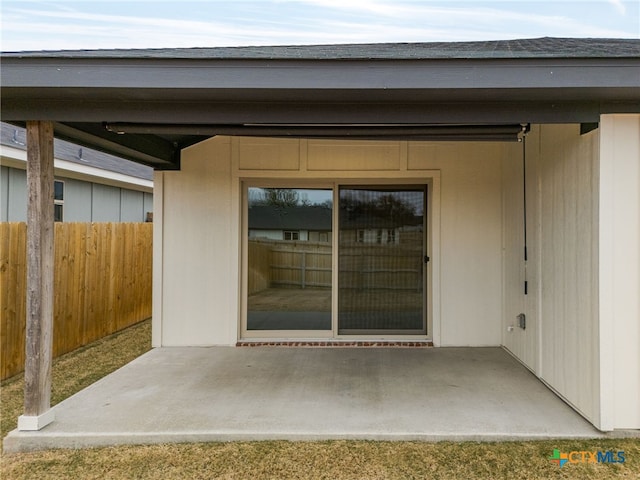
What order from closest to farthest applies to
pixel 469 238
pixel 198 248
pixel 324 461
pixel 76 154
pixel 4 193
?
pixel 324 461
pixel 469 238
pixel 198 248
pixel 4 193
pixel 76 154

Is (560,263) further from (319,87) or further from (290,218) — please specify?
(290,218)

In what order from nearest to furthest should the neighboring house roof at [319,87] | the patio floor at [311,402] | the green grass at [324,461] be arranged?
the green grass at [324,461] < the neighboring house roof at [319,87] < the patio floor at [311,402]

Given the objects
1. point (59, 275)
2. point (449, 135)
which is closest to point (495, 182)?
point (449, 135)

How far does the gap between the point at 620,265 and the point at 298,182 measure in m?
3.69

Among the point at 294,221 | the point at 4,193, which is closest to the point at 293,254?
the point at 294,221

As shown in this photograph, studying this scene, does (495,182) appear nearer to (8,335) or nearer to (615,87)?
(615,87)

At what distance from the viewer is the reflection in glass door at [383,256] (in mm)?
5445

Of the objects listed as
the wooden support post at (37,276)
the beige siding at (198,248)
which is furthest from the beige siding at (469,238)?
the wooden support post at (37,276)

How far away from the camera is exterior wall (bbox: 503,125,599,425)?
3.07 meters

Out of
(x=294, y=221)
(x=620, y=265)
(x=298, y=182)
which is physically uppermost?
(x=298, y=182)

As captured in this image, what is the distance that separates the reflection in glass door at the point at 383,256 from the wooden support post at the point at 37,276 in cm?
340

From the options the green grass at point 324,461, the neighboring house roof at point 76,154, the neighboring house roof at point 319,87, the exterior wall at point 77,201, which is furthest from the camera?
the exterior wall at point 77,201

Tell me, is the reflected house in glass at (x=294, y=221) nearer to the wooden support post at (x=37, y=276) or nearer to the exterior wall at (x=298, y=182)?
the exterior wall at (x=298, y=182)

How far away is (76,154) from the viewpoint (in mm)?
9492
